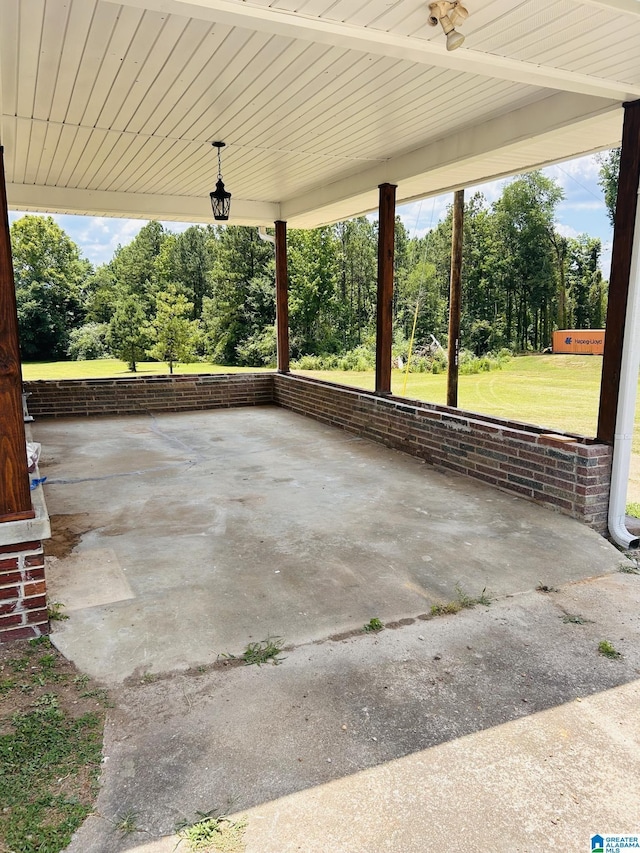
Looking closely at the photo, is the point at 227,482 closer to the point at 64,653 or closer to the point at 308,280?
the point at 64,653

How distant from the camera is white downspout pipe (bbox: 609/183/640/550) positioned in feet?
11.2

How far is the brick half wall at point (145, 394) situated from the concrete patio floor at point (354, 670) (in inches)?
172

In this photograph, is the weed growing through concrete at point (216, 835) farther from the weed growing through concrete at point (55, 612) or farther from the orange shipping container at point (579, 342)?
the orange shipping container at point (579, 342)

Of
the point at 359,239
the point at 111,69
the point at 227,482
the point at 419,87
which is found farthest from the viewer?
the point at 359,239

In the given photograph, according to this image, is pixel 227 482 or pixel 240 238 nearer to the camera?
pixel 227 482

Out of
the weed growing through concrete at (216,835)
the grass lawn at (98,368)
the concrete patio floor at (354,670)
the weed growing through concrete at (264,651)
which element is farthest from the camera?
the grass lawn at (98,368)

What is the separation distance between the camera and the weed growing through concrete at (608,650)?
2.32 m

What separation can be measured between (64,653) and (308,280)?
73.8ft

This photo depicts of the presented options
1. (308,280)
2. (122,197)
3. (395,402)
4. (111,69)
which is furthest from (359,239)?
(111,69)

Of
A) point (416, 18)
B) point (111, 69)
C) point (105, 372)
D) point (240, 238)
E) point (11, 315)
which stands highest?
point (240, 238)

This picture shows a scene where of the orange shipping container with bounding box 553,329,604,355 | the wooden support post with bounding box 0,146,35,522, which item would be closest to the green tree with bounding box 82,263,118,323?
the orange shipping container with bounding box 553,329,604,355

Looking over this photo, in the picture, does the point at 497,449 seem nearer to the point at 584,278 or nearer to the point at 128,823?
the point at 128,823

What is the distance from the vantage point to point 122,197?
762 cm

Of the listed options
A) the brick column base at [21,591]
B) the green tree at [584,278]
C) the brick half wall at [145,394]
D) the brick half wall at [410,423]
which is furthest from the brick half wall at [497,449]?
the green tree at [584,278]
